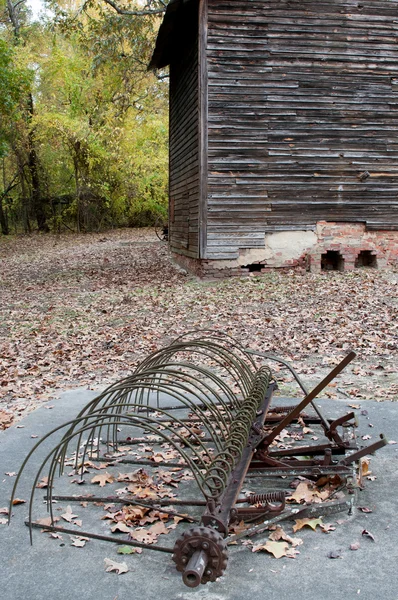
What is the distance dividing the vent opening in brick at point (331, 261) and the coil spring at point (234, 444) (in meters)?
10.6

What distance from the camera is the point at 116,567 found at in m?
3.22

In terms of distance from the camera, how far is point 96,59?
20562mm

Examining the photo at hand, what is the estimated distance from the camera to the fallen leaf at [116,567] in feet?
10.5

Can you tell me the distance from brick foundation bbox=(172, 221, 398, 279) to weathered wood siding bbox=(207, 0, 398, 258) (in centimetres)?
25

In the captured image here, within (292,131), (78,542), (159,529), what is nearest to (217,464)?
(159,529)

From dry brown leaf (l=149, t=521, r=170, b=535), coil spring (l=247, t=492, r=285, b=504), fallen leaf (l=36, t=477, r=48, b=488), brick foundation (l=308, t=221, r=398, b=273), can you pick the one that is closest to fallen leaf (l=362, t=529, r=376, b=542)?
coil spring (l=247, t=492, r=285, b=504)

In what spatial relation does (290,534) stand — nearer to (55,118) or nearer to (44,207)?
(55,118)

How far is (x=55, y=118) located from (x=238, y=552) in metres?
30.9

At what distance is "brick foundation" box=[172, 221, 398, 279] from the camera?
14.4 metres

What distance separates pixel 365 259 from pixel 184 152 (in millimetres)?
5784

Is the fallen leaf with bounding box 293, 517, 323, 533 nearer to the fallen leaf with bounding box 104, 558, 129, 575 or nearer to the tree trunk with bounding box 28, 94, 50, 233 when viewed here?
the fallen leaf with bounding box 104, 558, 129, 575

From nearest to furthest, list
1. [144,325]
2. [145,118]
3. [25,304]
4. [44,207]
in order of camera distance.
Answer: [144,325], [25,304], [145,118], [44,207]

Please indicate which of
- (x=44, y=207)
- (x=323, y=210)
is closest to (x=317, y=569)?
(x=323, y=210)

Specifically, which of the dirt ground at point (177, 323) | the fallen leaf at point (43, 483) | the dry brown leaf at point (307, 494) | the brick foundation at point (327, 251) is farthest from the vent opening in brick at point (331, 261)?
the fallen leaf at point (43, 483)
